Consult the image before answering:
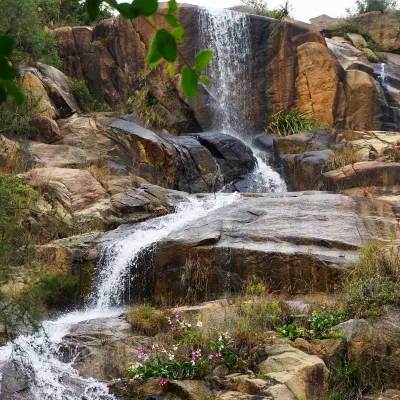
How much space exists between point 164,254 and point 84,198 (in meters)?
3.96

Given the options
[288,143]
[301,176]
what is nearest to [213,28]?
[288,143]

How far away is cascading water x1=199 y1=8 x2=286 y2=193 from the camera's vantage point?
21.5m

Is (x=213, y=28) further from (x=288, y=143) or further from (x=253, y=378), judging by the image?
(x=253, y=378)

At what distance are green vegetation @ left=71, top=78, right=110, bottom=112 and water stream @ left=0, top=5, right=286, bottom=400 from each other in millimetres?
3817

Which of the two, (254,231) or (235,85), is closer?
(254,231)

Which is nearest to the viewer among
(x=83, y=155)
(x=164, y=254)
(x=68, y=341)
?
(x=68, y=341)

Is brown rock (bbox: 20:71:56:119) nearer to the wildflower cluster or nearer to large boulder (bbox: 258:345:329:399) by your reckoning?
the wildflower cluster

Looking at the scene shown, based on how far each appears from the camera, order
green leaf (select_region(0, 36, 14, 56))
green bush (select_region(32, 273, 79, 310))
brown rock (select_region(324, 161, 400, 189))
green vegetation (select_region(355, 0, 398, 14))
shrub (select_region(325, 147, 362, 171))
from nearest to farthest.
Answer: green leaf (select_region(0, 36, 14, 56))
green bush (select_region(32, 273, 79, 310))
brown rock (select_region(324, 161, 400, 189))
shrub (select_region(325, 147, 362, 171))
green vegetation (select_region(355, 0, 398, 14))

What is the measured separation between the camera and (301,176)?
1608 centimetres

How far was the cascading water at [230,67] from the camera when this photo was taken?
21.5 m

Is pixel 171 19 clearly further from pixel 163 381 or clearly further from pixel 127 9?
pixel 163 381

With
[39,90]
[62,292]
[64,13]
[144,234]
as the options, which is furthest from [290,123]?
[62,292]

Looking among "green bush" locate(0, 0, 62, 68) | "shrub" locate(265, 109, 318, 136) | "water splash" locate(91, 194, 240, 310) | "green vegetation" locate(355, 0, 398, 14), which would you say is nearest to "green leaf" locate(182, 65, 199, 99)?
"water splash" locate(91, 194, 240, 310)

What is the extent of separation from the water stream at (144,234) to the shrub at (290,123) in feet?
3.05
